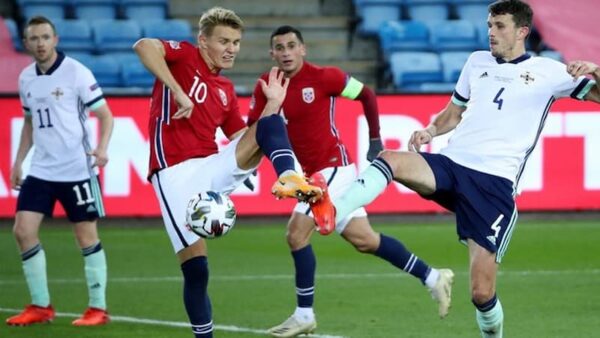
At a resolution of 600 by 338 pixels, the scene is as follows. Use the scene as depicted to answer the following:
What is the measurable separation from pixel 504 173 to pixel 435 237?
746cm

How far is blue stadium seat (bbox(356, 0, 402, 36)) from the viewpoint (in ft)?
65.3

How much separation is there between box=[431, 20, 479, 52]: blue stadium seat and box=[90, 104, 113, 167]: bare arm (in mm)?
10211

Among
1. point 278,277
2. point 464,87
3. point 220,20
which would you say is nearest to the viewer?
point 220,20

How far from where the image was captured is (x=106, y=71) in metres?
18.4

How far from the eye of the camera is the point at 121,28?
1903cm

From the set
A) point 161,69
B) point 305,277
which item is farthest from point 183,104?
point 305,277

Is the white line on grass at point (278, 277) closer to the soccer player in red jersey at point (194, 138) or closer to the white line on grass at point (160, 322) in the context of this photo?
the white line on grass at point (160, 322)

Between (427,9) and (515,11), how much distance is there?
42.3ft

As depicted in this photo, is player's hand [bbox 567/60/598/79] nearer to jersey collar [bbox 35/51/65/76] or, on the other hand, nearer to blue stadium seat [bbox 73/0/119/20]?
jersey collar [bbox 35/51/65/76]

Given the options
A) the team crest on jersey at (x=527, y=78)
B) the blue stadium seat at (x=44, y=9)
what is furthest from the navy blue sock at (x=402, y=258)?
the blue stadium seat at (x=44, y=9)

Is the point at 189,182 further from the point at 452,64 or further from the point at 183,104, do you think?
the point at 452,64

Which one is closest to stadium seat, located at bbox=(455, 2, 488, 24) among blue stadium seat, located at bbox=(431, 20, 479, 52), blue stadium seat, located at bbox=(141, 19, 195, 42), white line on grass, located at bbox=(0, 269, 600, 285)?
blue stadium seat, located at bbox=(431, 20, 479, 52)

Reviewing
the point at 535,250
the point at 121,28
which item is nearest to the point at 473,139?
the point at 535,250

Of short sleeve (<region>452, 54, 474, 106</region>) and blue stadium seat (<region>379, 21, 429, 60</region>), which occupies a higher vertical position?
short sleeve (<region>452, 54, 474, 106</region>)
